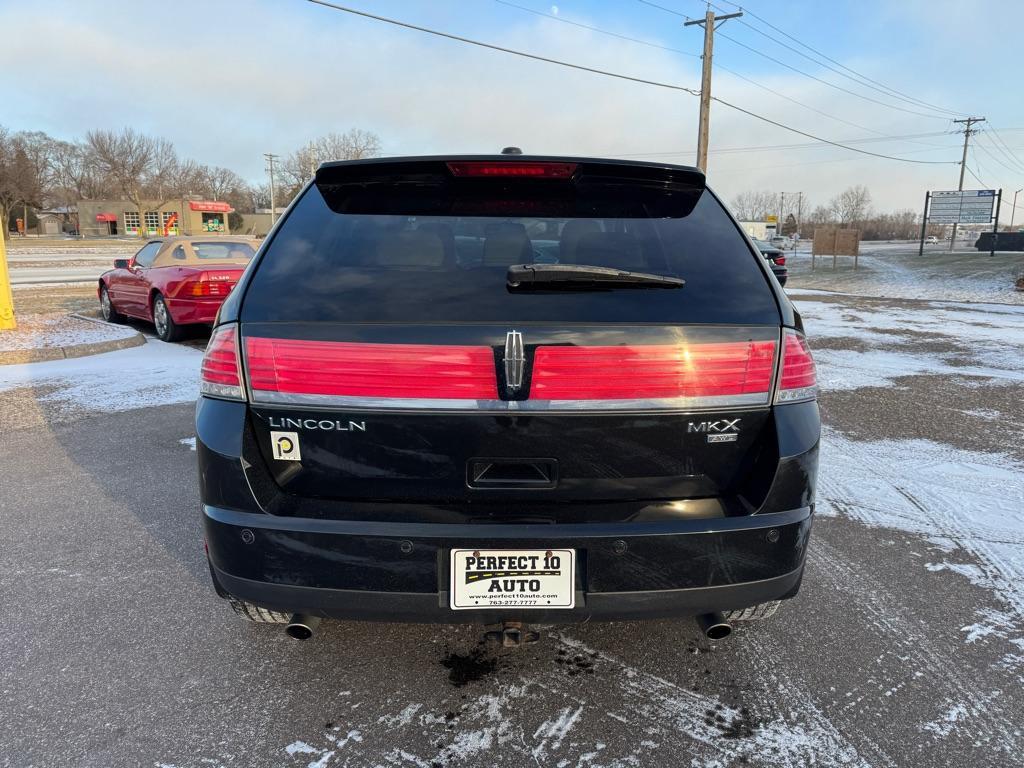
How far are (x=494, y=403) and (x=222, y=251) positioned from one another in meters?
9.95

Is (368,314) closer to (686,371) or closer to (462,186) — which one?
(462,186)

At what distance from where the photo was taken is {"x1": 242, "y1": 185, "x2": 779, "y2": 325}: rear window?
1.97m

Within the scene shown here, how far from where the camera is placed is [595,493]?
6.53ft

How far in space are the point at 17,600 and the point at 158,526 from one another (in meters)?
0.78

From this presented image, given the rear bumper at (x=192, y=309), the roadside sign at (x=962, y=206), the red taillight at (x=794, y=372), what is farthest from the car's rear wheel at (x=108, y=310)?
the roadside sign at (x=962, y=206)

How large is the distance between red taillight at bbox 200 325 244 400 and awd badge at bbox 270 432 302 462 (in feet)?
0.53

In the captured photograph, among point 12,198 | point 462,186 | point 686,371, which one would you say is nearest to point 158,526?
point 462,186

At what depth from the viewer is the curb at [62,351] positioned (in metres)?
7.94

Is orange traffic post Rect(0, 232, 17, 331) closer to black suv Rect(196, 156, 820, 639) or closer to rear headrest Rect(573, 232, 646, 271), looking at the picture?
black suv Rect(196, 156, 820, 639)

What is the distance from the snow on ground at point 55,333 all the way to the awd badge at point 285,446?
26.0ft

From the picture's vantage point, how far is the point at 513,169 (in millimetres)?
2287

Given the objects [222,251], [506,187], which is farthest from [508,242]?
[222,251]

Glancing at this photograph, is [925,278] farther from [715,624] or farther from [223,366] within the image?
[223,366]

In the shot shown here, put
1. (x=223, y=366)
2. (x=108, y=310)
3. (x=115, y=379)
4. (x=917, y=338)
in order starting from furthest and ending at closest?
(x=108, y=310) < (x=917, y=338) < (x=115, y=379) < (x=223, y=366)
